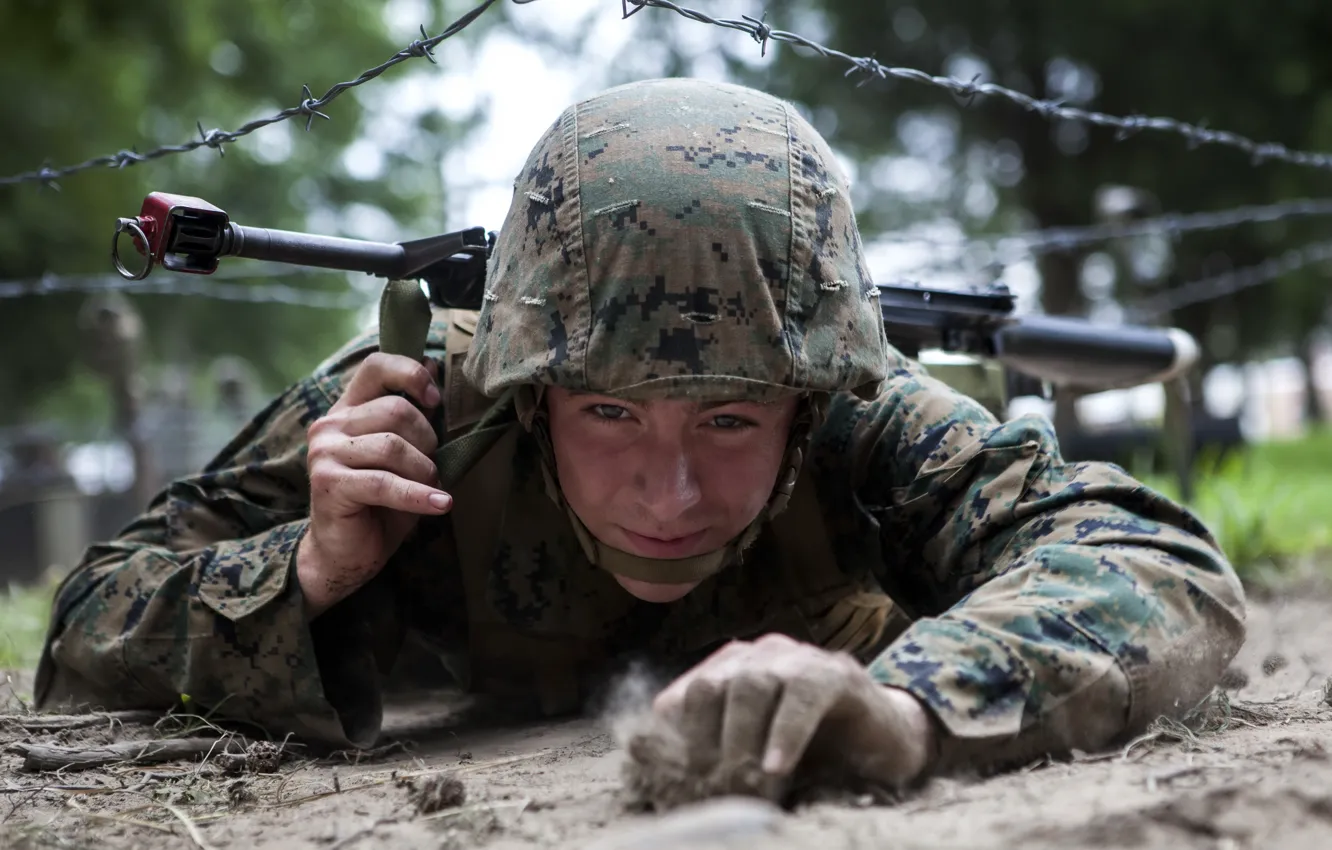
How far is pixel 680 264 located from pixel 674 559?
19.1 inches

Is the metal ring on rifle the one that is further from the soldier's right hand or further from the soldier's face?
the soldier's face

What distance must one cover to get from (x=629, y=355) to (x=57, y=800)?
45.1 inches

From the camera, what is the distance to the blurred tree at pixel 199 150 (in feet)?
23.4

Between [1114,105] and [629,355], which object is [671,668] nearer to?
[629,355]

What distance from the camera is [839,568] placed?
2590 millimetres

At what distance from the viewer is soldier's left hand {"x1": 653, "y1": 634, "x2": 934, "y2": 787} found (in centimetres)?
140

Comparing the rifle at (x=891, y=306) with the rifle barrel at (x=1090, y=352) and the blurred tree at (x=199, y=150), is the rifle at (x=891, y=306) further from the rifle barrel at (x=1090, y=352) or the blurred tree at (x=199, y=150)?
the blurred tree at (x=199, y=150)

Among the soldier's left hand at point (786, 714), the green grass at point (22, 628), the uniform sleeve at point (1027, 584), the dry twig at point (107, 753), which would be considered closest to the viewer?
the soldier's left hand at point (786, 714)

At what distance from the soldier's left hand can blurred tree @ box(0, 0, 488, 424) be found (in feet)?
19.4

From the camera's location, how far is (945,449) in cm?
229

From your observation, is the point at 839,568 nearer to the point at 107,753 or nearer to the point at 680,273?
the point at 680,273

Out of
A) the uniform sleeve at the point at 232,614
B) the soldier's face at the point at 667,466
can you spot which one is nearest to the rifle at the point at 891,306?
the uniform sleeve at the point at 232,614

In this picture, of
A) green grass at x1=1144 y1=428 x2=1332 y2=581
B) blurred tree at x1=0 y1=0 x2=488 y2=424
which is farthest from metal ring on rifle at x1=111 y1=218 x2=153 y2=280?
blurred tree at x1=0 y1=0 x2=488 y2=424

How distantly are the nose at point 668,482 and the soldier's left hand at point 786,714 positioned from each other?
19.2 inches
